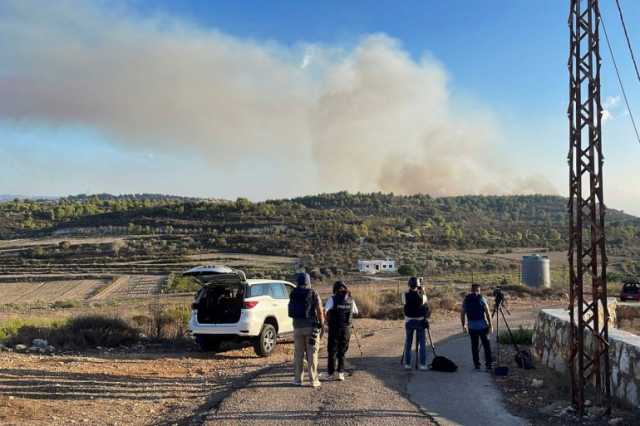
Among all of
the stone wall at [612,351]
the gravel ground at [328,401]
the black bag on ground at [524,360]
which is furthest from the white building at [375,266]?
the gravel ground at [328,401]

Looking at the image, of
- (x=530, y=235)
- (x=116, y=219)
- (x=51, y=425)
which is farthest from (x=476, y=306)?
(x=116, y=219)

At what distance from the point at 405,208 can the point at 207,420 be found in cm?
10008

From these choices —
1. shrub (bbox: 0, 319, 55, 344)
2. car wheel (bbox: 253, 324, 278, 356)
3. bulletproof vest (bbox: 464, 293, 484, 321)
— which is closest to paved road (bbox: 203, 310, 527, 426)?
bulletproof vest (bbox: 464, 293, 484, 321)

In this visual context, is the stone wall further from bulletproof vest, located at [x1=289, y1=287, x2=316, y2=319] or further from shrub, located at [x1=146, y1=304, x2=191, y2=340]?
shrub, located at [x1=146, y1=304, x2=191, y2=340]

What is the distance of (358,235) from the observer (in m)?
75.8

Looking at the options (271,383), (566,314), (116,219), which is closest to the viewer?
(271,383)

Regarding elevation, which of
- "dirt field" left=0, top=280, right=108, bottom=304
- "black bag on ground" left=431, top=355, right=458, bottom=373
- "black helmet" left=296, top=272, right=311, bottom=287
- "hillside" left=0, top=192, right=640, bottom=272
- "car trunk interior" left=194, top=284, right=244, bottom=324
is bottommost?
"dirt field" left=0, top=280, right=108, bottom=304

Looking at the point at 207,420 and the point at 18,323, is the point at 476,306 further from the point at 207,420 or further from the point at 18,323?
the point at 18,323

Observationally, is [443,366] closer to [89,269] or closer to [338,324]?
[338,324]

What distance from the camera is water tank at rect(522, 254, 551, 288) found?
123ft

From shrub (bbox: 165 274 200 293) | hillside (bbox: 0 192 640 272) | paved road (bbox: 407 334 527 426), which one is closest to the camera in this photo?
paved road (bbox: 407 334 527 426)

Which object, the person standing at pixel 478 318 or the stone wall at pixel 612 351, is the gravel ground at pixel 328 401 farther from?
the stone wall at pixel 612 351

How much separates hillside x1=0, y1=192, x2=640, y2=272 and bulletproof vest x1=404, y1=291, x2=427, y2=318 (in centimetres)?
4683

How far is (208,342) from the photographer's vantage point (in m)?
14.3
